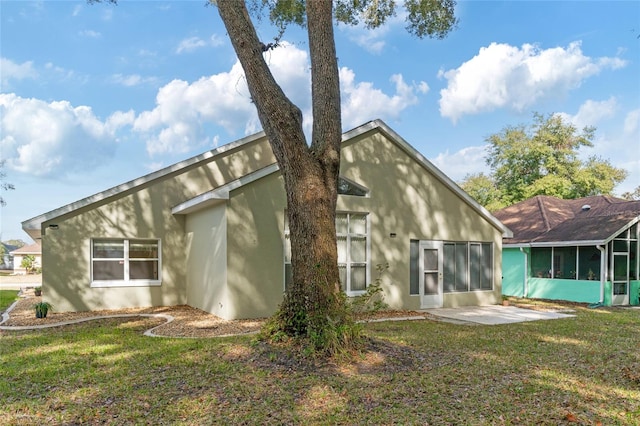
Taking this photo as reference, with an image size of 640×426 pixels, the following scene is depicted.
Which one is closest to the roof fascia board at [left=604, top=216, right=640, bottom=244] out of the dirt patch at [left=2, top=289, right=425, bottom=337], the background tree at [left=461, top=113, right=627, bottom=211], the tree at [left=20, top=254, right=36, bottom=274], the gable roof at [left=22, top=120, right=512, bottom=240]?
the gable roof at [left=22, top=120, right=512, bottom=240]

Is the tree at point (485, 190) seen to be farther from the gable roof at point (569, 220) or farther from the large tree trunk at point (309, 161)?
the large tree trunk at point (309, 161)

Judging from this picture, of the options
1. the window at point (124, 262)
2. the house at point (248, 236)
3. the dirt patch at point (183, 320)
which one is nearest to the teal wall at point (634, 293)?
the house at point (248, 236)

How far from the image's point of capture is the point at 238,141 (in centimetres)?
1389

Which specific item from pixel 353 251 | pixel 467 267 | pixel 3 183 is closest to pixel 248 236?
pixel 353 251

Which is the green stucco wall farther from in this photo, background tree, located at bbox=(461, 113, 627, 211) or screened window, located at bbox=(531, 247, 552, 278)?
background tree, located at bbox=(461, 113, 627, 211)

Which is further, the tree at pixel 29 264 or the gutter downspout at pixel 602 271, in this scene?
the tree at pixel 29 264

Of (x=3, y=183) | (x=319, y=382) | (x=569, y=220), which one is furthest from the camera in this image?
(x=3, y=183)

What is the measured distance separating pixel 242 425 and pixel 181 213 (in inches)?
379

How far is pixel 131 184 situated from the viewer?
39.9 feet

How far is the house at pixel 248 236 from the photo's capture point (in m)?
10.4

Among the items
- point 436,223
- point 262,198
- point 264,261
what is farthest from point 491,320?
point 262,198

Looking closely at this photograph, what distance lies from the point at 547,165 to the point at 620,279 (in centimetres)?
1635

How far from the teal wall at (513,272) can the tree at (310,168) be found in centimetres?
1435

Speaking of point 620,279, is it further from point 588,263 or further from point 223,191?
point 223,191
